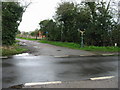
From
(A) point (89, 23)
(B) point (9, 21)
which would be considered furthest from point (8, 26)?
(A) point (89, 23)

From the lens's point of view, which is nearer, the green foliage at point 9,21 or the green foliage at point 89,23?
the green foliage at point 9,21

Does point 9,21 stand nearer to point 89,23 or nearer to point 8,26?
point 8,26

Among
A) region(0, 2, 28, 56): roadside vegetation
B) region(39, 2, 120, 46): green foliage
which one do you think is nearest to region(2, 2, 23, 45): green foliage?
region(0, 2, 28, 56): roadside vegetation

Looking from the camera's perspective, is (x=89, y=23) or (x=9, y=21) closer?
(x=9, y=21)

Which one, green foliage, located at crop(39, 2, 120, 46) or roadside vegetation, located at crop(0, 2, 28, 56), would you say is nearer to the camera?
roadside vegetation, located at crop(0, 2, 28, 56)

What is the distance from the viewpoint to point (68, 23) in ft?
73.7

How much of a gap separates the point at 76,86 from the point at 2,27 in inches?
377

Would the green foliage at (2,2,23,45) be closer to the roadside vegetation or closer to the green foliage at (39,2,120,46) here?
the roadside vegetation

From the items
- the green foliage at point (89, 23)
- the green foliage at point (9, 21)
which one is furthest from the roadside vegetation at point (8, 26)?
the green foliage at point (89, 23)

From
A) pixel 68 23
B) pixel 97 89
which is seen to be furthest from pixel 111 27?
pixel 97 89

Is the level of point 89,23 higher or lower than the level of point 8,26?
higher

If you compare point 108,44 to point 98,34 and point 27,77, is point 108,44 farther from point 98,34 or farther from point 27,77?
point 27,77

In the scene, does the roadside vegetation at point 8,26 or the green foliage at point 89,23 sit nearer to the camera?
the roadside vegetation at point 8,26

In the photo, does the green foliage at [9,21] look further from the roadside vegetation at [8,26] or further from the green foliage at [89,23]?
the green foliage at [89,23]
